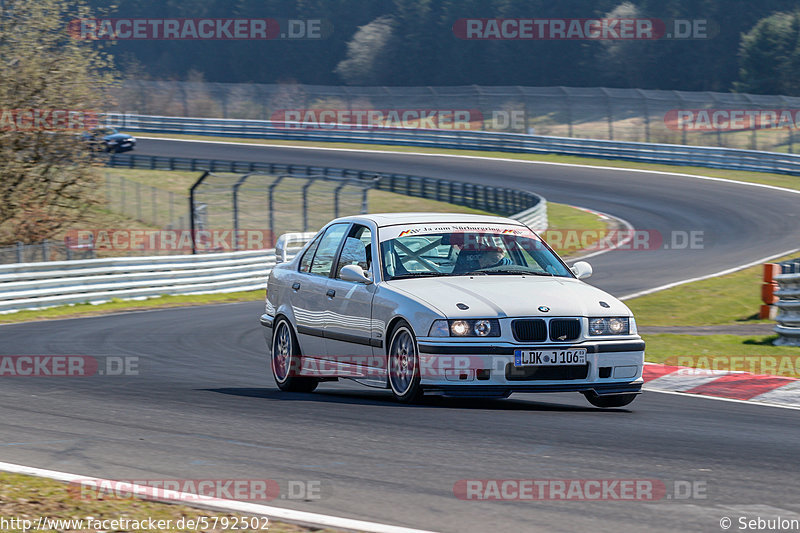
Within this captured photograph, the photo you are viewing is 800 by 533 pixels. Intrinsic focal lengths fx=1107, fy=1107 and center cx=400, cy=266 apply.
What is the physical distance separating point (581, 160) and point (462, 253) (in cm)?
4109

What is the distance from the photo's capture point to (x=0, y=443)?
7062mm

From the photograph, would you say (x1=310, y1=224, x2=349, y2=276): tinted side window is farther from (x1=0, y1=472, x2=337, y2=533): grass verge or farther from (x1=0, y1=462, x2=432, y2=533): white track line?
(x1=0, y1=472, x2=337, y2=533): grass verge

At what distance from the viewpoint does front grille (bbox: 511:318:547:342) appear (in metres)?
7.87

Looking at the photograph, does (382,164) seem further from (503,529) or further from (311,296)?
(503,529)

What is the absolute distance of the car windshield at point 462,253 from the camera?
8836mm

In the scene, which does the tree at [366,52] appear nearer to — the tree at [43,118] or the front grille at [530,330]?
the tree at [43,118]

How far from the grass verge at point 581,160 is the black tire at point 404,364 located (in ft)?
111

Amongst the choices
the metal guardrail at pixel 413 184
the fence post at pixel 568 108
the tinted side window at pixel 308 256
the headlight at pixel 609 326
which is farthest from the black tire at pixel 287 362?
the fence post at pixel 568 108

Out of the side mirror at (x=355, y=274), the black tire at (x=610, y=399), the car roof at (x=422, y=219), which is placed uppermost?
the car roof at (x=422, y=219)

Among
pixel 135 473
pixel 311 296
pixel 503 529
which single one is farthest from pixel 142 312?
pixel 503 529

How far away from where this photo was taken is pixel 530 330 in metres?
7.88

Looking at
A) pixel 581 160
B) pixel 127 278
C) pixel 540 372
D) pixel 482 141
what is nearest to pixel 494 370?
pixel 540 372

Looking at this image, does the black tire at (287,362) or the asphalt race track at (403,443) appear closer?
the asphalt race track at (403,443)

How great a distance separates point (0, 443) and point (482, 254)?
155 inches
